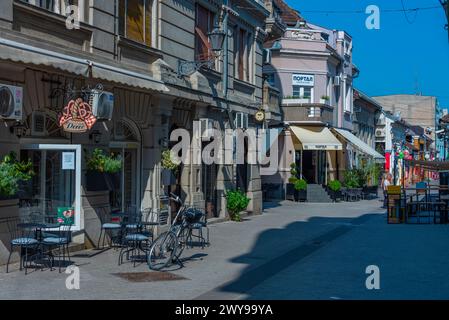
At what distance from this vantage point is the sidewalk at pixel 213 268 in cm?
912

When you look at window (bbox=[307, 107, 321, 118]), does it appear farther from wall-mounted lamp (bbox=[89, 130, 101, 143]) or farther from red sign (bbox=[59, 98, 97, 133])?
red sign (bbox=[59, 98, 97, 133])

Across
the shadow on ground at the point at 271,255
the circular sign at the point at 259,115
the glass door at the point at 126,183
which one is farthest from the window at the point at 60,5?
the circular sign at the point at 259,115

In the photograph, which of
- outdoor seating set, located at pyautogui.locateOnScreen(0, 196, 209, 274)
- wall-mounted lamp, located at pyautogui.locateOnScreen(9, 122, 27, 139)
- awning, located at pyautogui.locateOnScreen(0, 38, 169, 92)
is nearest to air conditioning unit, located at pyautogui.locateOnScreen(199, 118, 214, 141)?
awning, located at pyautogui.locateOnScreen(0, 38, 169, 92)

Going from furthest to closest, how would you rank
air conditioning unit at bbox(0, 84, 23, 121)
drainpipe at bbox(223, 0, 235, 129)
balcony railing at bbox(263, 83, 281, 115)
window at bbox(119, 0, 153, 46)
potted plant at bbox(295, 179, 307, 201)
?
potted plant at bbox(295, 179, 307, 201), balcony railing at bbox(263, 83, 281, 115), drainpipe at bbox(223, 0, 235, 129), window at bbox(119, 0, 153, 46), air conditioning unit at bbox(0, 84, 23, 121)

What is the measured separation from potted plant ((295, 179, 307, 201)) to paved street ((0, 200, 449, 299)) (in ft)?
42.5

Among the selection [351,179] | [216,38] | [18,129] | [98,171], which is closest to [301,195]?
[351,179]

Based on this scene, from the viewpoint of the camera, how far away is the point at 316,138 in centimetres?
3416

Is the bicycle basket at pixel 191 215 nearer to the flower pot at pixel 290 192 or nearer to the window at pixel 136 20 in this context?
the window at pixel 136 20

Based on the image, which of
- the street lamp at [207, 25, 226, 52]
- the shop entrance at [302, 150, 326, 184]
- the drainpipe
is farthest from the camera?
the shop entrance at [302, 150, 326, 184]

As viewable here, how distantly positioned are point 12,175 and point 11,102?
47.7 inches

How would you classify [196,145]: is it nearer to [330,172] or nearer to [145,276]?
[145,276]

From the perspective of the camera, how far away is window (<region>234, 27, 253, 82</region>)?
22.0 m

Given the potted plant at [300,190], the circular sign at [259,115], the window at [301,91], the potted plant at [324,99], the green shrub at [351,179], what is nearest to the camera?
the circular sign at [259,115]

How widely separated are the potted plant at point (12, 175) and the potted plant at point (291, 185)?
2282 cm
